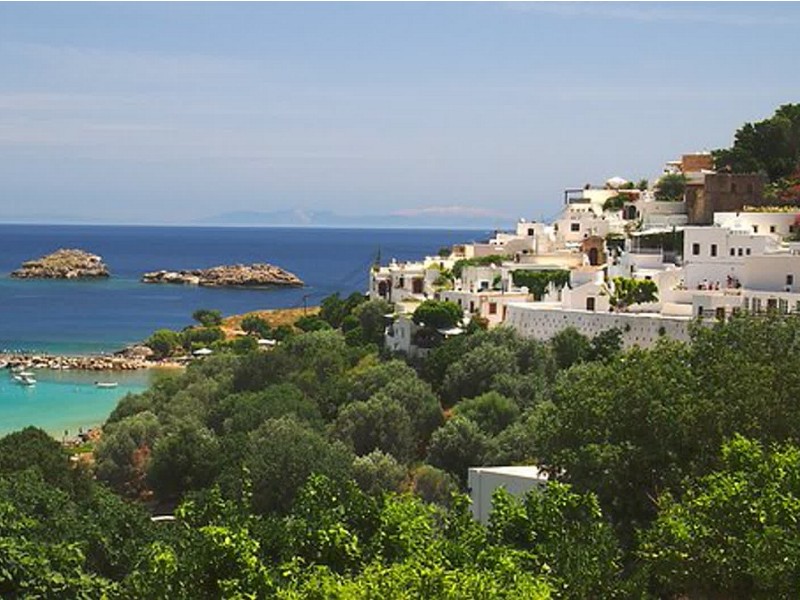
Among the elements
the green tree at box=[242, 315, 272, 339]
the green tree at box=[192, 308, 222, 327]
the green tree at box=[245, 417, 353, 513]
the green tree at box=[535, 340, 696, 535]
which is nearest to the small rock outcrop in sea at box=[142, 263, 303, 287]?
the green tree at box=[192, 308, 222, 327]

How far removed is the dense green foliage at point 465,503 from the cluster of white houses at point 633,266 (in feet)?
15.3

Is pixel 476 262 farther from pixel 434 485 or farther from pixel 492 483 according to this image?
pixel 492 483

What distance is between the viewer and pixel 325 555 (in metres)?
14.6

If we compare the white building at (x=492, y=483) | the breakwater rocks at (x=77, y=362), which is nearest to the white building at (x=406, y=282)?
the breakwater rocks at (x=77, y=362)

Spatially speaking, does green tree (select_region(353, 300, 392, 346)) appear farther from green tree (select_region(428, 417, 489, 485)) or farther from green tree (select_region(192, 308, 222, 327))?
green tree (select_region(192, 308, 222, 327))

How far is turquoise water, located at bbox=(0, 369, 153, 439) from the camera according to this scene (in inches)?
1875

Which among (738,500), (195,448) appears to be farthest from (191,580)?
(195,448)

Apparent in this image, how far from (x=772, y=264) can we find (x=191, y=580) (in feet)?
78.6

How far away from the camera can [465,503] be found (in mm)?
15875

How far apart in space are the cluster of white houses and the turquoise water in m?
13.6

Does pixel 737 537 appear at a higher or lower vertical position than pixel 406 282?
lower

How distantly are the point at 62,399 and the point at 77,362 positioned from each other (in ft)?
37.5

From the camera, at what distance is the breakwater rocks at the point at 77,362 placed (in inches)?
2530

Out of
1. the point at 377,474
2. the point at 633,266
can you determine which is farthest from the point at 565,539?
the point at 633,266
